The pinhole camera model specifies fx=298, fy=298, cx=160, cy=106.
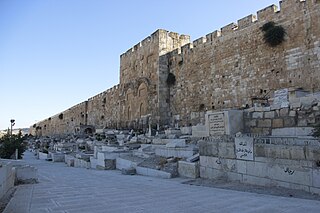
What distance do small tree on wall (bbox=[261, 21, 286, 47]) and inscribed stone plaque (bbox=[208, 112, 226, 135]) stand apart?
5814mm

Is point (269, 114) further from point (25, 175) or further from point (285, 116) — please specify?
point (25, 175)

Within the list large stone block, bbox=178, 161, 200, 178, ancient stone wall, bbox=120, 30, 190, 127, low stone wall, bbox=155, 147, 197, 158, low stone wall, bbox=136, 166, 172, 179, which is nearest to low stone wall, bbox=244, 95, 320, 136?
low stone wall, bbox=155, 147, 197, 158

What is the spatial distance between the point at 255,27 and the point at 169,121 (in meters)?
8.25

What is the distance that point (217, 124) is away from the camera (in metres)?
8.45

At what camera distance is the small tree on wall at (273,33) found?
482 inches

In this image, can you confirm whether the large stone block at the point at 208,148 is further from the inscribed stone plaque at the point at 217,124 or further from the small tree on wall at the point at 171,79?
the small tree on wall at the point at 171,79

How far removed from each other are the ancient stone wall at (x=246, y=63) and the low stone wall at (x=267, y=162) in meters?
6.68

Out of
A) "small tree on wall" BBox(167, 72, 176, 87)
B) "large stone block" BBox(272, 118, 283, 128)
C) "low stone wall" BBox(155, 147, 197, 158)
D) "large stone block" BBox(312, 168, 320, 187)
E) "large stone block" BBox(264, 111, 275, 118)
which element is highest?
"small tree on wall" BBox(167, 72, 176, 87)

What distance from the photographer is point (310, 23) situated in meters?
11.2

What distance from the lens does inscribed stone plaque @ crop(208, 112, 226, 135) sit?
27.1 ft

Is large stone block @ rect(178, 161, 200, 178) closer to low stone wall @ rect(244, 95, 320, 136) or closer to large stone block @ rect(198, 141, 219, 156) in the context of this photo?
large stone block @ rect(198, 141, 219, 156)

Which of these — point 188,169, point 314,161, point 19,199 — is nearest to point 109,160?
point 188,169

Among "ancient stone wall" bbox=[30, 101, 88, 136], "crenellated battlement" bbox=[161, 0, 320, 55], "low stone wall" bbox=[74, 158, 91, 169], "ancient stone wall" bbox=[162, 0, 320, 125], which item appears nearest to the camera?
"low stone wall" bbox=[74, 158, 91, 169]

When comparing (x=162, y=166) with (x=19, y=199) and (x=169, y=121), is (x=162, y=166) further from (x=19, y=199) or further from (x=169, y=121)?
(x=169, y=121)
